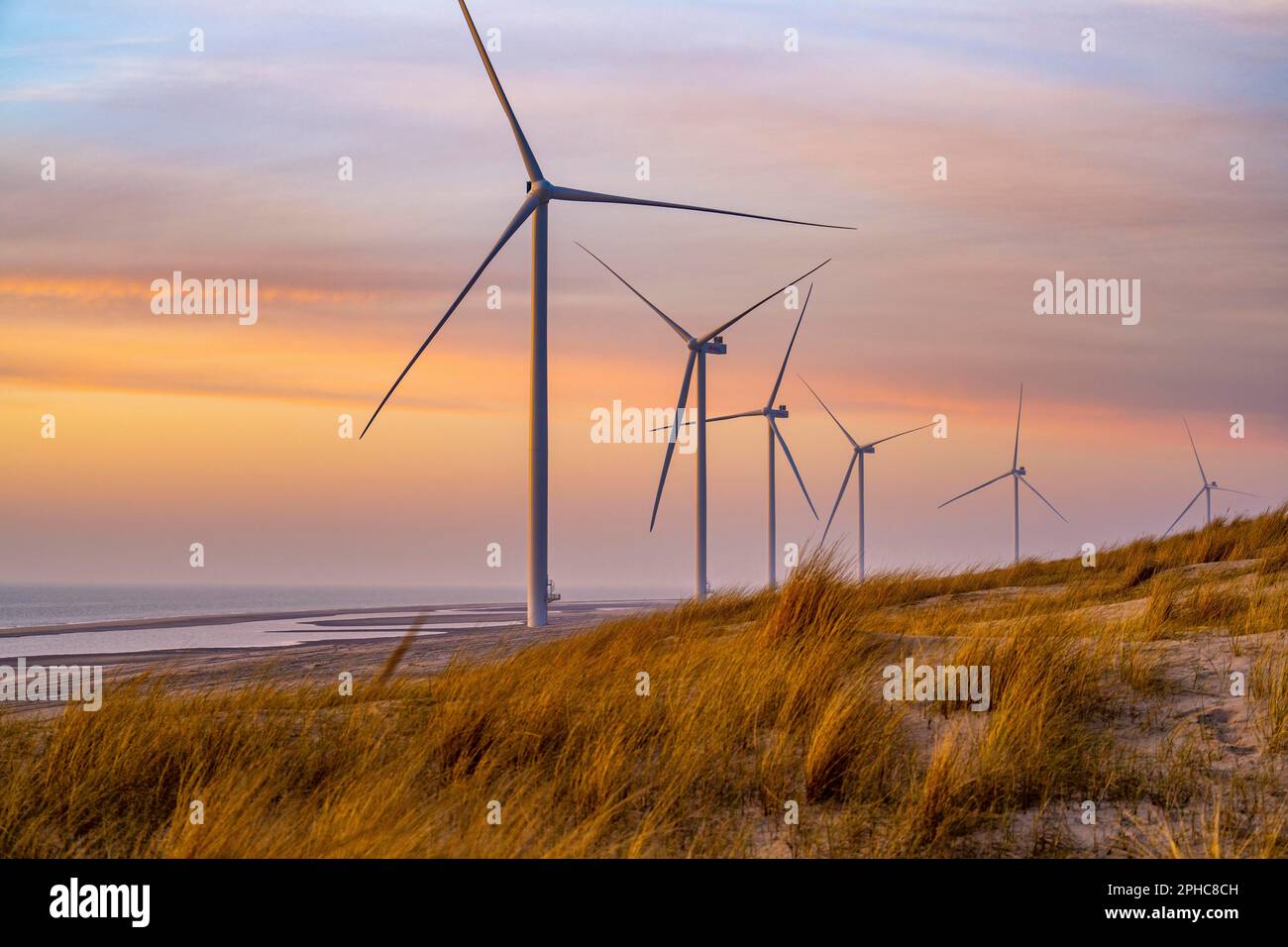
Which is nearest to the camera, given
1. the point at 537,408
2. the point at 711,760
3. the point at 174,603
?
the point at 711,760

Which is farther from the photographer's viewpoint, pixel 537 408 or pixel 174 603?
pixel 174 603

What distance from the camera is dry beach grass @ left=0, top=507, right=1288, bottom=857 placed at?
7.00 metres

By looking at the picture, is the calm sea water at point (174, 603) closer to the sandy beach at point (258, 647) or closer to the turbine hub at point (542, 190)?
the sandy beach at point (258, 647)

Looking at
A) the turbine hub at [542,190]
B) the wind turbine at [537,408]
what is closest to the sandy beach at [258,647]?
the wind turbine at [537,408]

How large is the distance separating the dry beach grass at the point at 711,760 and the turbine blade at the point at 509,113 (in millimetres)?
19952

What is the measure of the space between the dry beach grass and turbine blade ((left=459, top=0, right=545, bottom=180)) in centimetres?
1995

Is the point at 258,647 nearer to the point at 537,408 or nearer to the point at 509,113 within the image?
the point at 537,408

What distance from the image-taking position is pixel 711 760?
319 inches

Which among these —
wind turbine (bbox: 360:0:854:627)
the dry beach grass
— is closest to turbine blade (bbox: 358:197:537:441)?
wind turbine (bbox: 360:0:854:627)

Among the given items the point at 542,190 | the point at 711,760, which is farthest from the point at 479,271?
the point at 711,760

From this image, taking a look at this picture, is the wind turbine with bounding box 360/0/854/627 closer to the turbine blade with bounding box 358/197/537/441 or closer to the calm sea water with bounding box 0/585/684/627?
the turbine blade with bounding box 358/197/537/441

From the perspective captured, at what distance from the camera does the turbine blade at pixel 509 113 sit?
1078 inches

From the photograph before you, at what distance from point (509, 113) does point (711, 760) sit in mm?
23807
